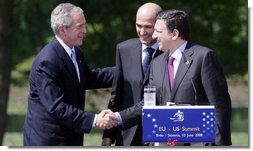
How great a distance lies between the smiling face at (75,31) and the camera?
17.8ft

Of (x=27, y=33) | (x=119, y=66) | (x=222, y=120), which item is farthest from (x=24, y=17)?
(x=222, y=120)

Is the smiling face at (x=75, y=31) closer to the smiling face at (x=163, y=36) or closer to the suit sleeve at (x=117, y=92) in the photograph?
the suit sleeve at (x=117, y=92)

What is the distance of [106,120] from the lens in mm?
5438

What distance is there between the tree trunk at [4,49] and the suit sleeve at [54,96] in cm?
674

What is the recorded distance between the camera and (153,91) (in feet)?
16.5

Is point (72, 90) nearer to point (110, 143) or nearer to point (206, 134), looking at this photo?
point (110, 143)

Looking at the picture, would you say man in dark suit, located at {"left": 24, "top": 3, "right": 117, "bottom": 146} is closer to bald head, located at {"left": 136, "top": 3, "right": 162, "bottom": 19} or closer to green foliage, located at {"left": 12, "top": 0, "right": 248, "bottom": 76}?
bald head, located at {"left": 136, "top": 3, "right": 162, "bottom": 19}

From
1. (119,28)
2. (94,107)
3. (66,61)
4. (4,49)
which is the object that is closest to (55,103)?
(66,61)

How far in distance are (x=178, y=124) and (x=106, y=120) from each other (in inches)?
29.7

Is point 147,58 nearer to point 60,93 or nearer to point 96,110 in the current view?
point 60,93

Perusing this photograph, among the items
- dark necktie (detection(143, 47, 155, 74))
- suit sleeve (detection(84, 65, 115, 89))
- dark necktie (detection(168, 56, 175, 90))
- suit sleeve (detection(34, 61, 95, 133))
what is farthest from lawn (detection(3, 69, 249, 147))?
dark necktie (detection(168, 56, 175, 90))

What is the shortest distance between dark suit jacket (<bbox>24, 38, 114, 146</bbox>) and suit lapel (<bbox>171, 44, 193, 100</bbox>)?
0.66m

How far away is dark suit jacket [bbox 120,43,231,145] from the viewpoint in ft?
16.3

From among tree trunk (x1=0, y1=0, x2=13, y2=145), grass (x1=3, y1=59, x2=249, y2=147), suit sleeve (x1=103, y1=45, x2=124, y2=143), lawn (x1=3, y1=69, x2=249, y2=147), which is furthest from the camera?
grass (x1=3, y1=59, x2=249, y2=147)
